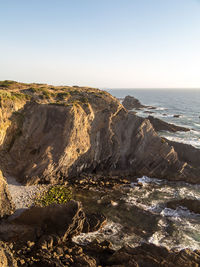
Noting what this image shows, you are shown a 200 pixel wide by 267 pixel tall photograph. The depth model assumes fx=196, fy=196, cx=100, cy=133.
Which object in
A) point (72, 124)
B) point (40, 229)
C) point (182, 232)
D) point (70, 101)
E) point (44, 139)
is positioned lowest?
point (182, 232)

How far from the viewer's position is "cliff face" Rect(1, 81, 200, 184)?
32.8 meters

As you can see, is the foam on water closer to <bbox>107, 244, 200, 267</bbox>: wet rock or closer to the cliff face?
<bbox>107, 244, 200, 267</bbox>: wet rock

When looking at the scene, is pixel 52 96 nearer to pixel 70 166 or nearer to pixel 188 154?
pixel 70 166

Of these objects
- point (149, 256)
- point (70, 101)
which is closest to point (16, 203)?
point (149, 256)

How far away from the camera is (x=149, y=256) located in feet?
56.7

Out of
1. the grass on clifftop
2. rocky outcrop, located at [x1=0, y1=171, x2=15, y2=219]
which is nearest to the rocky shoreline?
rocky outcrop, located at [x1=0, y1=171, x2=15, y2=219]

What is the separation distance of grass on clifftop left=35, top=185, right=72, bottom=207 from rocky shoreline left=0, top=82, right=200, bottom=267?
4.03 ft

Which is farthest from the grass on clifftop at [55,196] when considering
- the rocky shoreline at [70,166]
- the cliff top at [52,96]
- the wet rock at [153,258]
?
the cliff top at [52,96]

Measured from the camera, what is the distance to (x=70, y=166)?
3597 cm

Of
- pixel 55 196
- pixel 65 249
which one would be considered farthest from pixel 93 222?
pixel 55 196

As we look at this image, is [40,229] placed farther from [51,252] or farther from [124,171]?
[124,171]

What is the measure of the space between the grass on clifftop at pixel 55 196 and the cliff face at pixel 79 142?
103 inches

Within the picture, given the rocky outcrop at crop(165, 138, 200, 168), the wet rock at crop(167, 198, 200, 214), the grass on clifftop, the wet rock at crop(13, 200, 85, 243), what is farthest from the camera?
the rocky outcrop at crop(165, 138, 200, 168)

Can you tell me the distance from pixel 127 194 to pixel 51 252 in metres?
17.1
